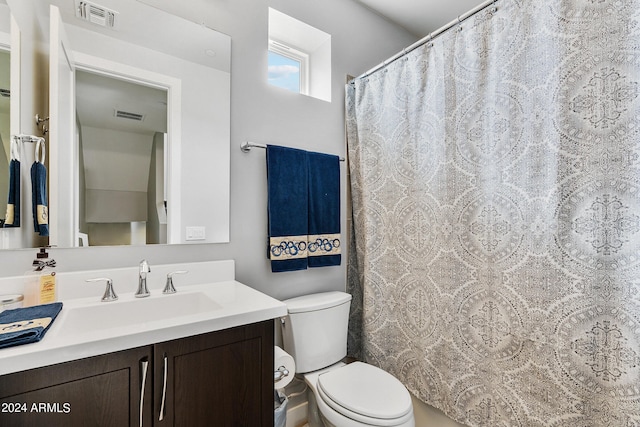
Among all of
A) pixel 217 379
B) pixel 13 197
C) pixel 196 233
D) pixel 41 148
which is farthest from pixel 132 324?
pixel 41 148

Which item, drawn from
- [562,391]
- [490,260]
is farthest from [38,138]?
[562,391]

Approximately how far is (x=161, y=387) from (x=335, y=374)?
83cm

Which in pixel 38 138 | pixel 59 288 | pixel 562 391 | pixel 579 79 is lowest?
pixel 562 391

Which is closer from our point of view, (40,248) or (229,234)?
(40,248)

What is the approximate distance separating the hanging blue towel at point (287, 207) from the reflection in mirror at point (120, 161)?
1.67 feet

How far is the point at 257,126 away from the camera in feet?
5.37

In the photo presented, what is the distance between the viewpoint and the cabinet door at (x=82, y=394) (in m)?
0.73

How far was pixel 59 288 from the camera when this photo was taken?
1.14 metres

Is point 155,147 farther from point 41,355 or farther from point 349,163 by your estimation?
point 349,163

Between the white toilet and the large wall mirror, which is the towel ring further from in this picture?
the white toilet

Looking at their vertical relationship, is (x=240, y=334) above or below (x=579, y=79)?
below

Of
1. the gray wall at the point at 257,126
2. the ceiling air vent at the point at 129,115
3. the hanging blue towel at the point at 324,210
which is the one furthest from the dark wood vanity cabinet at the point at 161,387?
the ceiling air vent at the point at 129,115

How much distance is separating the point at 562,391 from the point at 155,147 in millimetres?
1857

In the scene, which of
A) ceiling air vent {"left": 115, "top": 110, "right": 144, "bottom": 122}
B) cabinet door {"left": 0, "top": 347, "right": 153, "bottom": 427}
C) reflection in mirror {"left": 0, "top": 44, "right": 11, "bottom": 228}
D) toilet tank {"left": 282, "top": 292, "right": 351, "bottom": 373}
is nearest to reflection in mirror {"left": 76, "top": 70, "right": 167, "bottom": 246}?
ceiling air vent {"left": 115, "top": 110, "right": 144, "bottom": 122}
